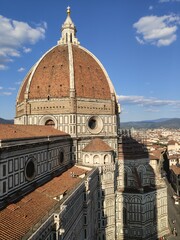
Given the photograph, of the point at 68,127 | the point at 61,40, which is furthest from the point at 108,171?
the point at 61,40

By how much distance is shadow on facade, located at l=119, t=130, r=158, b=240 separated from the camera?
28.4 meters

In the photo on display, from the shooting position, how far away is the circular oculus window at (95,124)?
1213 inches

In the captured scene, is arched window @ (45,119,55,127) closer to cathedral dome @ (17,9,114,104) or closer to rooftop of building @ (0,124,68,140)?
cathedral dome @ (17,9,114,104)

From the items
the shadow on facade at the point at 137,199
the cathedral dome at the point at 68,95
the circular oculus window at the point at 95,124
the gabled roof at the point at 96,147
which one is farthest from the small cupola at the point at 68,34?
the shadow on facade at the point at 137,199

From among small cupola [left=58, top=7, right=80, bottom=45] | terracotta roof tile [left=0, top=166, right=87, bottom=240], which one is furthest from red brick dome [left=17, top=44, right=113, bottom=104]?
terracotta roof tile [left=0, top=166, right=87, bottom=240]

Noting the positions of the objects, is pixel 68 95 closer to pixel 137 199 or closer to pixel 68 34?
pixel 68 34

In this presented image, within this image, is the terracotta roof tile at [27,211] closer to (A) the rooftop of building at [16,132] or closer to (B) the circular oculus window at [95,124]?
(A) the rooftop of building at [16,132]

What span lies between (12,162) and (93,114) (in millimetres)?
16757

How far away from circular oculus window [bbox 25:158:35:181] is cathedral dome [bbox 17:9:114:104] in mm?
13273

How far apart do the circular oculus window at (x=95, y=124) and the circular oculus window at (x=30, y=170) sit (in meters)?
13.7

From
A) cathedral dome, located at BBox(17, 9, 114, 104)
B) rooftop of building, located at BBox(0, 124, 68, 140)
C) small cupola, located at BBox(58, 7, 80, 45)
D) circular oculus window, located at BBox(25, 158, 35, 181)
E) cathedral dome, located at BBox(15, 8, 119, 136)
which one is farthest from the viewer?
small cupola, located at BBox(58, 7, 80, 45)

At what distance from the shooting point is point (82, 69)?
3195 centimetres

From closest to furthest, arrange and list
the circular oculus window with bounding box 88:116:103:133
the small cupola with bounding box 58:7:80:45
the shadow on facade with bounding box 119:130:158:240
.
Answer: the shadow on facade with bounding box 119:130:158:240, the circular oculus window with bounding box 88:116:103:133, the small cupola with bounding box 58:7:80:45

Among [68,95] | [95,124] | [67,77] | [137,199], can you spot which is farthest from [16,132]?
[137,199]
